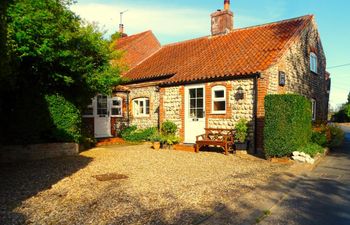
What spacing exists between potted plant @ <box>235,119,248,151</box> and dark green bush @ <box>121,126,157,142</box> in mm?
5034

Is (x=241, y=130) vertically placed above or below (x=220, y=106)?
below

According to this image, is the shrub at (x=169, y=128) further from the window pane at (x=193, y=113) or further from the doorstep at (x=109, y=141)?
the doorstep at (x=109, y=141)

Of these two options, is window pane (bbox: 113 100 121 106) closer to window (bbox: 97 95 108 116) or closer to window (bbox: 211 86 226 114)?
window (bbox: 97 95 108 116)

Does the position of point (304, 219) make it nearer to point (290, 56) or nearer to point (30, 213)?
point (30, 213)

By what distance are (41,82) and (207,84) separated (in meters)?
6.94

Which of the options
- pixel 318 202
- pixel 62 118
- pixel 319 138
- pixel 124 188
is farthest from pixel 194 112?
pixel 318 202

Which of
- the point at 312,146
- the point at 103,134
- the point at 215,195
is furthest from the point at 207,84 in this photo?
the point at 215,195

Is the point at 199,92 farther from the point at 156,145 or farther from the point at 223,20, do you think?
the point at 223,20

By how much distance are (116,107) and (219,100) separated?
23.1 feet

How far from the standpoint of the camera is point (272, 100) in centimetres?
1007

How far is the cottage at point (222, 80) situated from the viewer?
41.2 feet

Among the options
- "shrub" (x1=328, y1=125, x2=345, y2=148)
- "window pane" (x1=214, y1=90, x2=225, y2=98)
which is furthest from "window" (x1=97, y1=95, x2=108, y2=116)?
"shrub" (x1=328, y1=125, x2=345, y2=148)

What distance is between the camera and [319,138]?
12.1 metres

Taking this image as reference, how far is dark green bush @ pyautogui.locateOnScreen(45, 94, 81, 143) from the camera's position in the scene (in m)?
10.6
